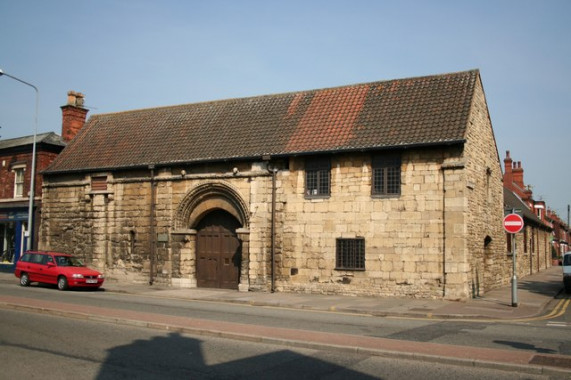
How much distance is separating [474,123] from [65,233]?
Answer: 20.4m

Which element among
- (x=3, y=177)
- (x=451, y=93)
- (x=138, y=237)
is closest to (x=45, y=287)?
(x=138, y=237)

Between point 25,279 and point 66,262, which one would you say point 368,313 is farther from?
point 25,279

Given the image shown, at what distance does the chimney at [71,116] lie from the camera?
3195 centimetres

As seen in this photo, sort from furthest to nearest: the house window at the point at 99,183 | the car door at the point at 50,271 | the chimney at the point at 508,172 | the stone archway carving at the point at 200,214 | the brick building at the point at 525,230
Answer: the chimney at the point at 508,172
the brick building at the point at 525,230
the house window at the point at 99,183
the stone archway carving at the point at 200,214
the car door at the point at 50,271

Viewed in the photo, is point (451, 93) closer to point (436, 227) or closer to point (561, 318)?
point (436, 227)

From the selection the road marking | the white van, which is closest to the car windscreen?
the road marking

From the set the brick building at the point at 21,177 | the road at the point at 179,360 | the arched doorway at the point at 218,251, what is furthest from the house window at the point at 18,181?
the road at the point at 179,360

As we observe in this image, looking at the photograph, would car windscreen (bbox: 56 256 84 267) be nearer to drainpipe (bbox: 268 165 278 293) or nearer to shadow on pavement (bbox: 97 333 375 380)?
drainpipe (bbox: 268 165 278 293)

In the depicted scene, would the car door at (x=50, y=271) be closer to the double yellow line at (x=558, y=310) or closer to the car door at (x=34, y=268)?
the car door at (x=34, y=268)

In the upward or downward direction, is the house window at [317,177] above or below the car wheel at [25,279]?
above

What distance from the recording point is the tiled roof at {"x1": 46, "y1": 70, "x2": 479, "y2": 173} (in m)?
20.4

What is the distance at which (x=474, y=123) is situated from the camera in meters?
21.3

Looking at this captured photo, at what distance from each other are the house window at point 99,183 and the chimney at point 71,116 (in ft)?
20.9

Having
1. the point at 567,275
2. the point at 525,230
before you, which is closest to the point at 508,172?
the point at 525,230
